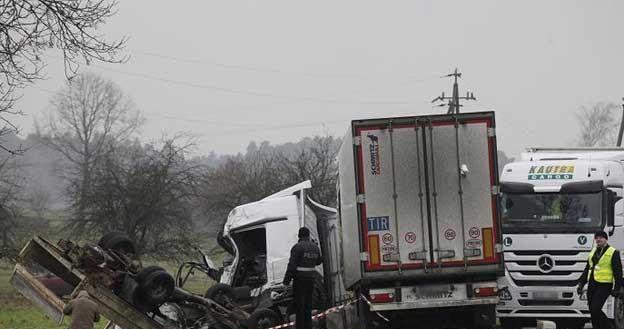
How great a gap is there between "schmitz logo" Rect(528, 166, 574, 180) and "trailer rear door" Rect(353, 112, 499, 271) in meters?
3.90

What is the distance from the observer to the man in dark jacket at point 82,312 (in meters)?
11.8

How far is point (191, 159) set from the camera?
160ft

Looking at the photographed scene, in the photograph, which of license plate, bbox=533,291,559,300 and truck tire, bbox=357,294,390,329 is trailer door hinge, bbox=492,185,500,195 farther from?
license plate, bbox=533,291,559,300

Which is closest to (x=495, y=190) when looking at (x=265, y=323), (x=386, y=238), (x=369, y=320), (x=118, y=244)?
(x=386, y=238)

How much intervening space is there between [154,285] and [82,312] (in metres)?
2.17

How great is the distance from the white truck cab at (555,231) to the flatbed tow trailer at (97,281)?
6.29 m

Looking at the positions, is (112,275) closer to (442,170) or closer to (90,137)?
(442,170)

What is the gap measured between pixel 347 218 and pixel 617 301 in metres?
5.32

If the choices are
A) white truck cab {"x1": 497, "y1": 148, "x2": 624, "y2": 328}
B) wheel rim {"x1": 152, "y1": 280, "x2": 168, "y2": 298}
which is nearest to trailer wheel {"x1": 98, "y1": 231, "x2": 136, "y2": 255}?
wheel rim {"x1": 152, "y1": 280, "x2": 168, "y2": 298}

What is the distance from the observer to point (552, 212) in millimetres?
17344

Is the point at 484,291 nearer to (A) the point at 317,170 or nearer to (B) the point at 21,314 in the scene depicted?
(B) the point at 21,314

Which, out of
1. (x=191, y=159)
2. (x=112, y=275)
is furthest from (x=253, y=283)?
(x=191, y=159)

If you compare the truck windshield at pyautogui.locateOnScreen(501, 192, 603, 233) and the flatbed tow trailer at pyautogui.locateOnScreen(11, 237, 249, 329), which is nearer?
the flatbed tow trailer at pyautogui.locateOnScreen(11, 237, 249, 329)

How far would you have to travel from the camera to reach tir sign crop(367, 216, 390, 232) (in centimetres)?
1422
